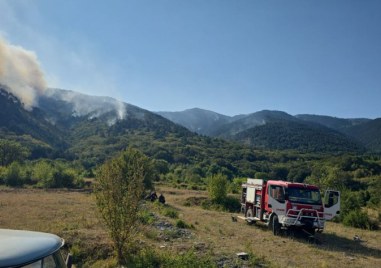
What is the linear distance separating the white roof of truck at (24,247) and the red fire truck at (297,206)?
14.7 metres

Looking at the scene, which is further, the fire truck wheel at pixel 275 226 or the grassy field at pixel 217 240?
the fire truck wheel at pixel 275 226

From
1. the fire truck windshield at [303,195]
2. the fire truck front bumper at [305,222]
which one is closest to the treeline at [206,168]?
the fire truck windshield at [303,195]

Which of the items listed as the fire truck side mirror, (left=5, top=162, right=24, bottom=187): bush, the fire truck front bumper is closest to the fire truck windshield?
the fire truck side mirror

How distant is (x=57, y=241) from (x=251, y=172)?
108 m

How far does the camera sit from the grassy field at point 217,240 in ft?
44.5

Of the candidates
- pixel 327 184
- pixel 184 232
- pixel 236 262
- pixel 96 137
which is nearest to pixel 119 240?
pixel 236 262

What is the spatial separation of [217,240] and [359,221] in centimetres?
1210

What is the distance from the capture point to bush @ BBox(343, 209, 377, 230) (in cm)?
2402

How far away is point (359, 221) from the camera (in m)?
24.3

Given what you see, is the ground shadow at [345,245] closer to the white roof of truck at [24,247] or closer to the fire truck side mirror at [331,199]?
the fire truck side mirror at [331,199]

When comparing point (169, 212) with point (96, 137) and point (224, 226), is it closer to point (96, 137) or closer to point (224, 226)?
point (224, 226)

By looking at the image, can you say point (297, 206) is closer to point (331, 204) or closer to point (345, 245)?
point (331, 204)

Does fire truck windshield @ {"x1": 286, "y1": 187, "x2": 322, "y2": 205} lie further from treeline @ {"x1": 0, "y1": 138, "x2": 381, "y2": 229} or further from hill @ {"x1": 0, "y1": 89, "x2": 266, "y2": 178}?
hill @ {"x1": 0, "y1": 89, "x2": 266, "y2": 178}

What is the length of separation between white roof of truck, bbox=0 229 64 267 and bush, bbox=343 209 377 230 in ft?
74.9
